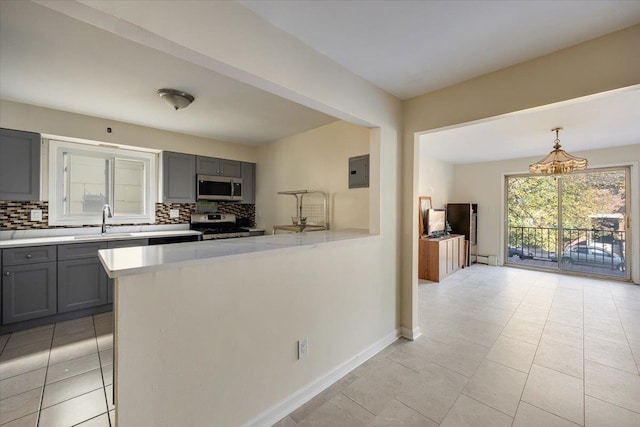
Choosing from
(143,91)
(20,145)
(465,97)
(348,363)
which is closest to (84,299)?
(20,145)

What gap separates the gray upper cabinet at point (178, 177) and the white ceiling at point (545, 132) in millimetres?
3319

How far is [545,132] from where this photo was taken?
374 cm

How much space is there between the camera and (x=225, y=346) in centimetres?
142

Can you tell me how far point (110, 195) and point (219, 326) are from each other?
11.0ft

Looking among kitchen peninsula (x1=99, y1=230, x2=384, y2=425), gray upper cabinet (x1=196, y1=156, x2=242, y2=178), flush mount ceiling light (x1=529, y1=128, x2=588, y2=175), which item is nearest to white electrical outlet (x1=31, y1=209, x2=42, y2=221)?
gray upper cabinet (x1=196, y1=156, x2=242, y2=178)

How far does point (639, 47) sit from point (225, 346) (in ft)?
9.41

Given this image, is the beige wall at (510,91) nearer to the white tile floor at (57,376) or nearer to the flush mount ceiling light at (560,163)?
the flush mount ceiling light at (560,163)

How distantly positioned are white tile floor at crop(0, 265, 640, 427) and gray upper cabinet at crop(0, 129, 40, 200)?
145cm

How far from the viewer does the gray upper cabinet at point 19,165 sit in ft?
8.93

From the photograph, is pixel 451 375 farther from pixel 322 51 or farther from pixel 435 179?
pixel 435 179

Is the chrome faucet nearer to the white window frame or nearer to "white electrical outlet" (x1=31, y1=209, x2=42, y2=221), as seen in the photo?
the white window frame

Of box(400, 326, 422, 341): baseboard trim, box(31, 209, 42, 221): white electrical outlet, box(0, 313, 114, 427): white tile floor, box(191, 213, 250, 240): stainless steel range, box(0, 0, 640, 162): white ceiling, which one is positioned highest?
box(0, 0, 640, 162): white ceiling

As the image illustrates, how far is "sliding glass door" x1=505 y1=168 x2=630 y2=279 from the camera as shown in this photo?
4793mm

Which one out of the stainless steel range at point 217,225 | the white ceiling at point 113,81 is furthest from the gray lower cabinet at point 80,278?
the white ceiling at point 113,81
